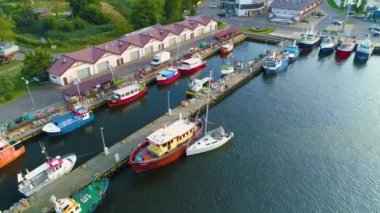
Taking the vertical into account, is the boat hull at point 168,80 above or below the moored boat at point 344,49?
below

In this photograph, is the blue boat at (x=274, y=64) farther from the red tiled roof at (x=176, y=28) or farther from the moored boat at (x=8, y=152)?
the moored boat at (x=8, y=152)

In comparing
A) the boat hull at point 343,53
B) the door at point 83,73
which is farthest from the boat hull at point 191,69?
the boat hull at point 343,53

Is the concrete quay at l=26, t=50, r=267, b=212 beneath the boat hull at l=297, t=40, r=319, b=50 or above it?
beneath

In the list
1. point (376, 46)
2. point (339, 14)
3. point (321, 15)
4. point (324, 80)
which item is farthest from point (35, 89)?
point (339, 14)

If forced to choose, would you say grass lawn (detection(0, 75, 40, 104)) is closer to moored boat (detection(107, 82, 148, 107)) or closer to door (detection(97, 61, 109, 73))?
door (detection(97, 61, 109, 73))

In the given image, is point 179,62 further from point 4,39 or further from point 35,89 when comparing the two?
point 4,39

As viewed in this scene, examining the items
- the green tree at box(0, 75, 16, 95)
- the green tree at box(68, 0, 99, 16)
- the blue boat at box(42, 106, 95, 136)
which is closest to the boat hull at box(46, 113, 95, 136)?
the blue boat at box(42, 106, 95, 136)
